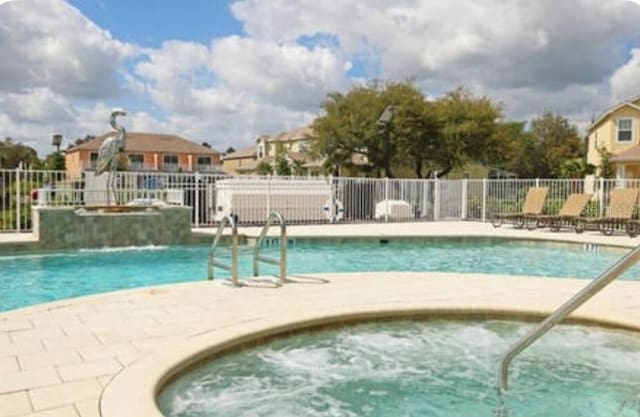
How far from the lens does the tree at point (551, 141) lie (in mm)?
43562

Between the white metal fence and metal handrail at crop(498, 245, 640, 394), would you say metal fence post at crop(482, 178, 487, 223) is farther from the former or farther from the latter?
metal handrail at crop(498, 245, 640, 394)

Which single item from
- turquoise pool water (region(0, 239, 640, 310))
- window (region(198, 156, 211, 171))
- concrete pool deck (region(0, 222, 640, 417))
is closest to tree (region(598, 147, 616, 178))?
turquoise pool water (region(0, 239, 640, 310))

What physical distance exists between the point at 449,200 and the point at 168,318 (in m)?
14.1

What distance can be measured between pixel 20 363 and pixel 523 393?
3.23 metres

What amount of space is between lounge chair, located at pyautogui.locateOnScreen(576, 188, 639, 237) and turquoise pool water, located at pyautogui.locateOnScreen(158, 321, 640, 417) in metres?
8.84

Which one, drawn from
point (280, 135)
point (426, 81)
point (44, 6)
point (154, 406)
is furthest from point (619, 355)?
point (280, 135)

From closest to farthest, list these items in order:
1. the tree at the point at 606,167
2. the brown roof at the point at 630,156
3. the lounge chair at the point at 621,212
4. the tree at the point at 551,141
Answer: the lounge chair at the point at 621,212 → the brown roof at the point at 630,156 → the tree at the point at 606,167 → the tree at the point at 551,141

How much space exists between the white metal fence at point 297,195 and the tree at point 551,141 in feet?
95.1

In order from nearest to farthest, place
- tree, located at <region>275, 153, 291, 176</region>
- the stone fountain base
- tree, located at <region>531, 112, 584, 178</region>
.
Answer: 1. the stone fountain base
2. tree, located at <region>531, 112, 584, 178</region>
3. tree, located at <region>275, 153, 291, 176</region>

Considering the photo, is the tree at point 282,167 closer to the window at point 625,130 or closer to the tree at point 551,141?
the tree at point 551,141

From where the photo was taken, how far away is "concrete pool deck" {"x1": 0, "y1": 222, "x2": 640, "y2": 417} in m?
3.04

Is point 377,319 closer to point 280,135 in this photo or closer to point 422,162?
point 422,162

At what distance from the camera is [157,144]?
52062 mm

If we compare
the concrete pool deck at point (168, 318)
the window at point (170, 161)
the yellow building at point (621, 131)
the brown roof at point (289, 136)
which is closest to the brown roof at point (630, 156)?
the yellow building at point (621, 131)
